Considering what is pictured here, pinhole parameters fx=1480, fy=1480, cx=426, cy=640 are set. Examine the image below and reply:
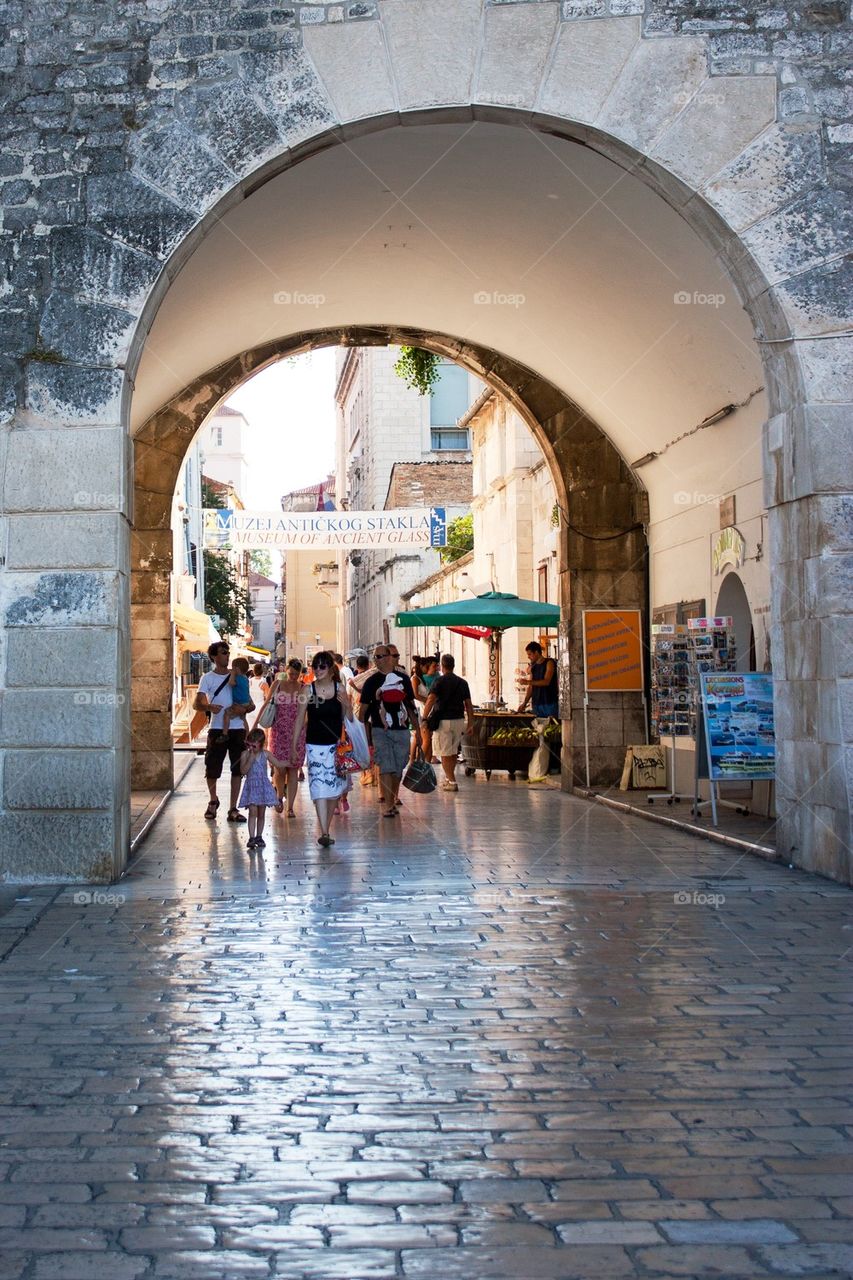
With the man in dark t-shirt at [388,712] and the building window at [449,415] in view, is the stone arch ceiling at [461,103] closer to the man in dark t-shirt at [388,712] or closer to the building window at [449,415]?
the man in dark t-shirt at [388,712]

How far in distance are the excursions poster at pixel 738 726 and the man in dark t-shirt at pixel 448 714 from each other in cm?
602

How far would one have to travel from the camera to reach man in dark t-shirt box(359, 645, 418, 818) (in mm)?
12875

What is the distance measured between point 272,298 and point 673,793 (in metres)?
5.82

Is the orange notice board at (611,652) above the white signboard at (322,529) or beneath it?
beneath

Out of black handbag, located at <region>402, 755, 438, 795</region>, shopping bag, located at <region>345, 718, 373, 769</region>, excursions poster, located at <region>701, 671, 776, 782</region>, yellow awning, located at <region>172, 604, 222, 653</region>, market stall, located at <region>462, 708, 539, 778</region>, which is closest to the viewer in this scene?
excursions poster, located at <region>701, 671, 776, 782</region>

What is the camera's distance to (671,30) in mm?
9000

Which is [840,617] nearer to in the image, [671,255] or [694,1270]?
[671,255]

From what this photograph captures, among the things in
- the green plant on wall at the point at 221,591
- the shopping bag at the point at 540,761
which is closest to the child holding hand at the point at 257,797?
the shopping bag at the point at 540,761

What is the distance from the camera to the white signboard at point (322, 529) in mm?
20000

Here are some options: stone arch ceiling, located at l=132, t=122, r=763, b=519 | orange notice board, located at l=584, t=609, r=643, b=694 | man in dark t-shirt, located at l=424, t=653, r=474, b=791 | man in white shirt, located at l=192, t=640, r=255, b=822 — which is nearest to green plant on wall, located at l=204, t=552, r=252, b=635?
man in dark t-shirt, located at l=424, t=653, r=474, b=791

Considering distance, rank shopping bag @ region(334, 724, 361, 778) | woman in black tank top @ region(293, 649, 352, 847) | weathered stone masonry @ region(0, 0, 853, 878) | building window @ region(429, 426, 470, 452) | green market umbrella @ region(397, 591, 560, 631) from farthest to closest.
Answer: building window @ region(429, 426, 470, 452) → green market umbrella @ region(397, 591, 560, 631) → shopping bag @ region(334, 724, 361, 778) → woman in black tank top @ region(293, 649, 352, 847) → weathered stone masonry @ region(0, 0, 853, 878)

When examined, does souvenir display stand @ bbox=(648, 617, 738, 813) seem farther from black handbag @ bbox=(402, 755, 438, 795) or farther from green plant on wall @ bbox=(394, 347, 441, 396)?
green plant on wall @ bbox=(394, 347, 441, 396)

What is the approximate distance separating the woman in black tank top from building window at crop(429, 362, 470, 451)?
33621 mm

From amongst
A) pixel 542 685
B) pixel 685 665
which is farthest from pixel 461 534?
pixel 685 665
